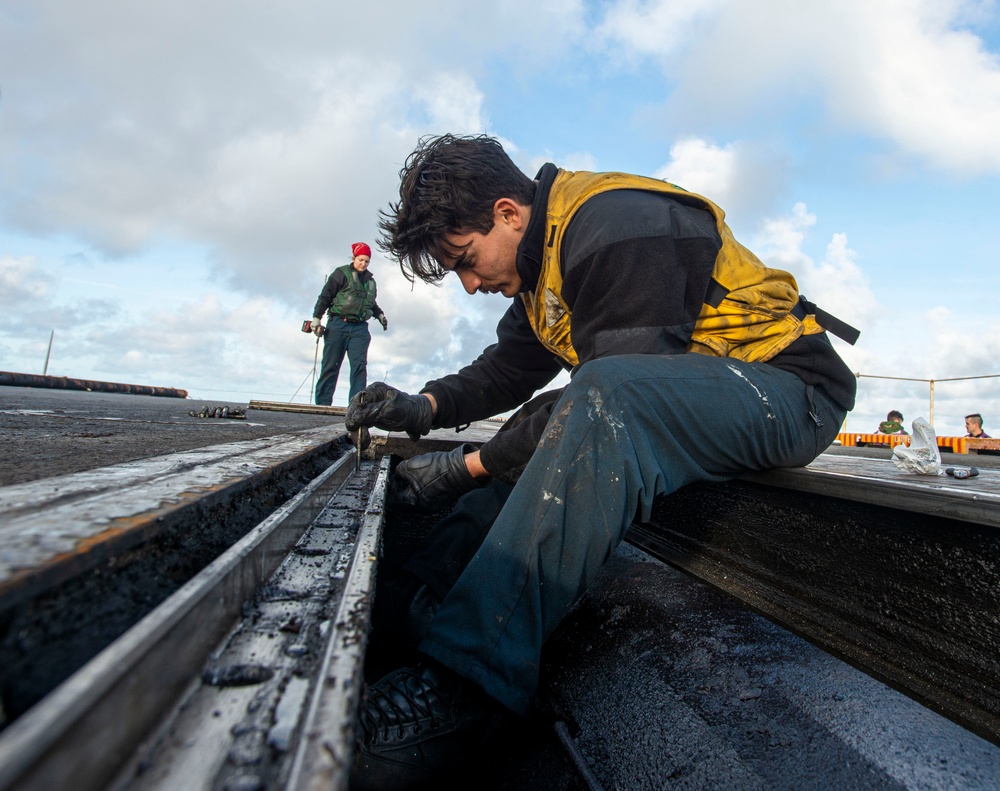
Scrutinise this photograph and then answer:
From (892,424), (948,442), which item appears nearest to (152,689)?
(948,442)

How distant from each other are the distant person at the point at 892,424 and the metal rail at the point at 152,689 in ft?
37.4

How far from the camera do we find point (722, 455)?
1.21 meters

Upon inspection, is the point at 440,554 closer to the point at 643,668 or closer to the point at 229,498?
the point at 643,668

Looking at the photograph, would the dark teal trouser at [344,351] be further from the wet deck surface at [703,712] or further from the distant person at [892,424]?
the distant person at [892,424]

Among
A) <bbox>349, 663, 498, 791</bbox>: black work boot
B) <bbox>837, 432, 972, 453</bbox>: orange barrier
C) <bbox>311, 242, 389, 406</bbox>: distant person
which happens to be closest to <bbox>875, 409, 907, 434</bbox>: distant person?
<bbox>837, 432, 972, 453</bbox>: orange barrier

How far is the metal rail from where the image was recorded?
0.96 feet

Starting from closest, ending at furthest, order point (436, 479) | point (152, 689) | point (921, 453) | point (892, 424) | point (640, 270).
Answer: point (152, 689)
point (640, 270)
point (921, 453)
point (436, 479)
point (892, 424)

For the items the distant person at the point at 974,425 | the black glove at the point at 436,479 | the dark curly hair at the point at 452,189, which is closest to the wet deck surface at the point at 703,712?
the black glove at the point at 436,479

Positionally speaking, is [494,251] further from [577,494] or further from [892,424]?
[892,424]

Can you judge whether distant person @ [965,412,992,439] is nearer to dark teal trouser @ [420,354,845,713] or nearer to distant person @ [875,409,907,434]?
distant person @ [875,409,907,434]

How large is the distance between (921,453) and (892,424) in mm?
10223

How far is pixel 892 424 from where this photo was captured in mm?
10016

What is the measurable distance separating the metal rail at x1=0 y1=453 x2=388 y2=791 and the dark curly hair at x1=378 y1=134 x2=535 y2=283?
131cm

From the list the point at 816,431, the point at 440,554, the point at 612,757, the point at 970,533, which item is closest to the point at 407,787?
the point at 612,757
